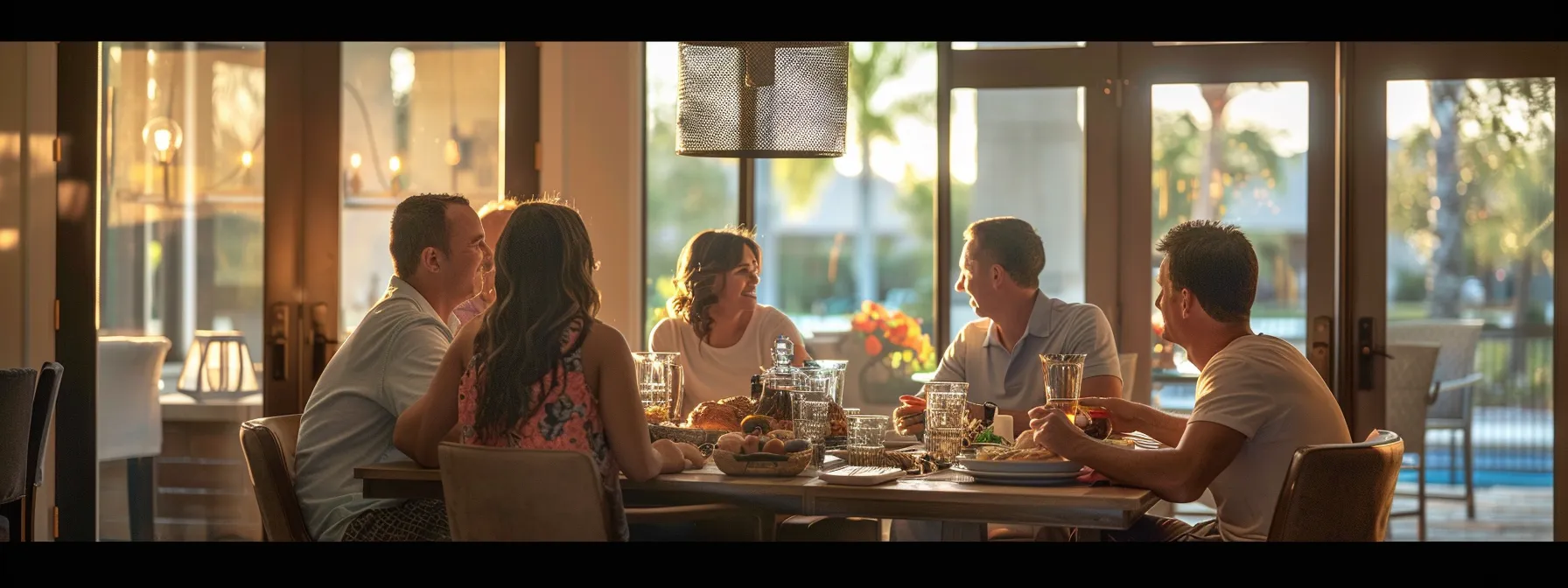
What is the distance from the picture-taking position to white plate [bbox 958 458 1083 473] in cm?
255

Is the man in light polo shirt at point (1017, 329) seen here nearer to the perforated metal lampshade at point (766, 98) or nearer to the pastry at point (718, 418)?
the perforated metal lampshade at point (766, 98)

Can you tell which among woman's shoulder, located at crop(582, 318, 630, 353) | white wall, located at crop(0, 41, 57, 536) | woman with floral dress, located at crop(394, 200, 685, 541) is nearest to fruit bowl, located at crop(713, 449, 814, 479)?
woman with floral dress, located at crop(394, 200, 685, 541)

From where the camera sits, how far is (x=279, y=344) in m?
5.11

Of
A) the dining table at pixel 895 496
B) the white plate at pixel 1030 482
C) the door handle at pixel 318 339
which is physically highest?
Answer: the door handle at pixel 318 339

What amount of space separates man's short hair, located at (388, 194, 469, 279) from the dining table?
1.74ft

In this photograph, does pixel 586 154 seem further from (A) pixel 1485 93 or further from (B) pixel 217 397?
(A) pixel 1485 93

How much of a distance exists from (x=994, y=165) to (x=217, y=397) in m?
3.14

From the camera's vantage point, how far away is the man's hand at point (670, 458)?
271cm

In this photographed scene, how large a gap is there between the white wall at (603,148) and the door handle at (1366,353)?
112 inches

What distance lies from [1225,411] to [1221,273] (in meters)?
0.32

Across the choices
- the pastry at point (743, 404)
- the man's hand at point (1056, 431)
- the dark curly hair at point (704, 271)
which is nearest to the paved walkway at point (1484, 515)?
the dark curly hair at point (704, 271)

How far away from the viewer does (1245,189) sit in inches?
221

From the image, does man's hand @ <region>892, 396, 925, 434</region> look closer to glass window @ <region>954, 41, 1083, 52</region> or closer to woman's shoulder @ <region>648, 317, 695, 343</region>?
woman's shoulder @ <region>648, 317, 695, 343</region>
